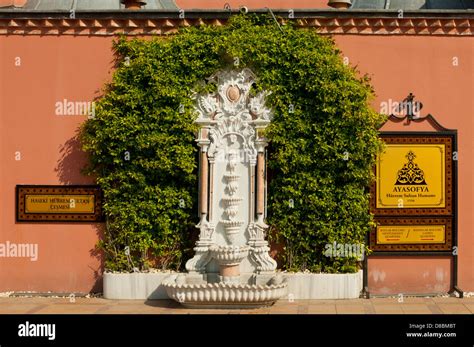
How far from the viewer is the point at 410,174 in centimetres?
1153

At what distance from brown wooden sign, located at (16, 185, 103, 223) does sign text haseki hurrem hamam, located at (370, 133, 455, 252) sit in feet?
13.7

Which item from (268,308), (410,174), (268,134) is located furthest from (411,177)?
(268,308)

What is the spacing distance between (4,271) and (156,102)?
3.46 metres

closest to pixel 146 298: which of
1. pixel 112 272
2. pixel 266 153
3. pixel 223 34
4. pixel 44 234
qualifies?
pixel 112 272

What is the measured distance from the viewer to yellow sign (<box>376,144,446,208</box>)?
37.8ft

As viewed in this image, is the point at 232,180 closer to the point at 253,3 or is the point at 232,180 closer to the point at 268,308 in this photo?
the point at 268,308

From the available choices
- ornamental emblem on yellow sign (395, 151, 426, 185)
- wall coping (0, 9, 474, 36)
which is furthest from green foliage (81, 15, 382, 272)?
ornamental emblem on yellow sign (395, 151, 426, 185)

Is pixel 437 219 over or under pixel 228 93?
under

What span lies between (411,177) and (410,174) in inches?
1.9

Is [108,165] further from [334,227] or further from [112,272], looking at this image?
[334,227]

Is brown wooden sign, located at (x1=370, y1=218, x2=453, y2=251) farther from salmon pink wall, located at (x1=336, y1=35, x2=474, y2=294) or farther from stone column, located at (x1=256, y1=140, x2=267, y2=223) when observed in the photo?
stone column, located at (x1=256, y1=140, x2=267, y2=223)

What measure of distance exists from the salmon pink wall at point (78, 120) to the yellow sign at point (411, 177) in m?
0.36

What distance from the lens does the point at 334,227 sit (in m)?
11.4

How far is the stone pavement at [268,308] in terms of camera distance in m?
10.5
